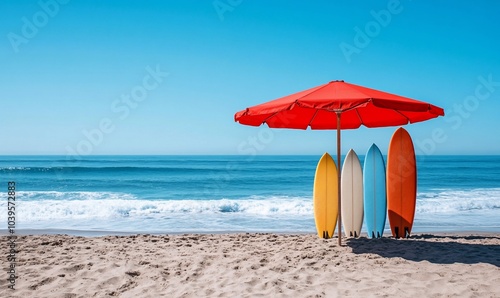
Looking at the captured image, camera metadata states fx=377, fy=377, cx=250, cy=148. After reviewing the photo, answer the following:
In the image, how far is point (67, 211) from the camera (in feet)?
35.6

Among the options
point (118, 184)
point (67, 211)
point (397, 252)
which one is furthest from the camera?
point (118, 184)

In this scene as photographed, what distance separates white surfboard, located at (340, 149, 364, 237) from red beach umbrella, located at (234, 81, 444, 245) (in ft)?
2.10

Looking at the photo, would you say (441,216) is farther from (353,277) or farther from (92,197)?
(92,197)

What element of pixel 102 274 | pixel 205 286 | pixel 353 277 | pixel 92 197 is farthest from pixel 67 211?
pixel 353 277

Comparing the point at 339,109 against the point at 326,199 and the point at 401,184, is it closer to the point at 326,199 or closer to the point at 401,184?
the point at 326,199

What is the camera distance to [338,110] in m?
4.02

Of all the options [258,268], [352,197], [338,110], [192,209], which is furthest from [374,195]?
[192,209]

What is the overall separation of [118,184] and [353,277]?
2011 cm

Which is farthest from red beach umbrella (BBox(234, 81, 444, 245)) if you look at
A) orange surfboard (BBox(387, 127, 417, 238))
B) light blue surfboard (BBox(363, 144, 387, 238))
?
light blue surfboard (BBox(363, 144, 387, 238))

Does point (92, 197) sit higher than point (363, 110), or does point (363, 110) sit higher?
point (363, 110)

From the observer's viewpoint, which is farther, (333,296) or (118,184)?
(118,184)

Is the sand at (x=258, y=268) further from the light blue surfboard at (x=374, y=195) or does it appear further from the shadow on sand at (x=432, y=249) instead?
the light blue surfboard at (x=374, y=195)

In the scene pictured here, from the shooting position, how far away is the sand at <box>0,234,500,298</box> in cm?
328

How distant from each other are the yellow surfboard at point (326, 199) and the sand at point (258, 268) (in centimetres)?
47
